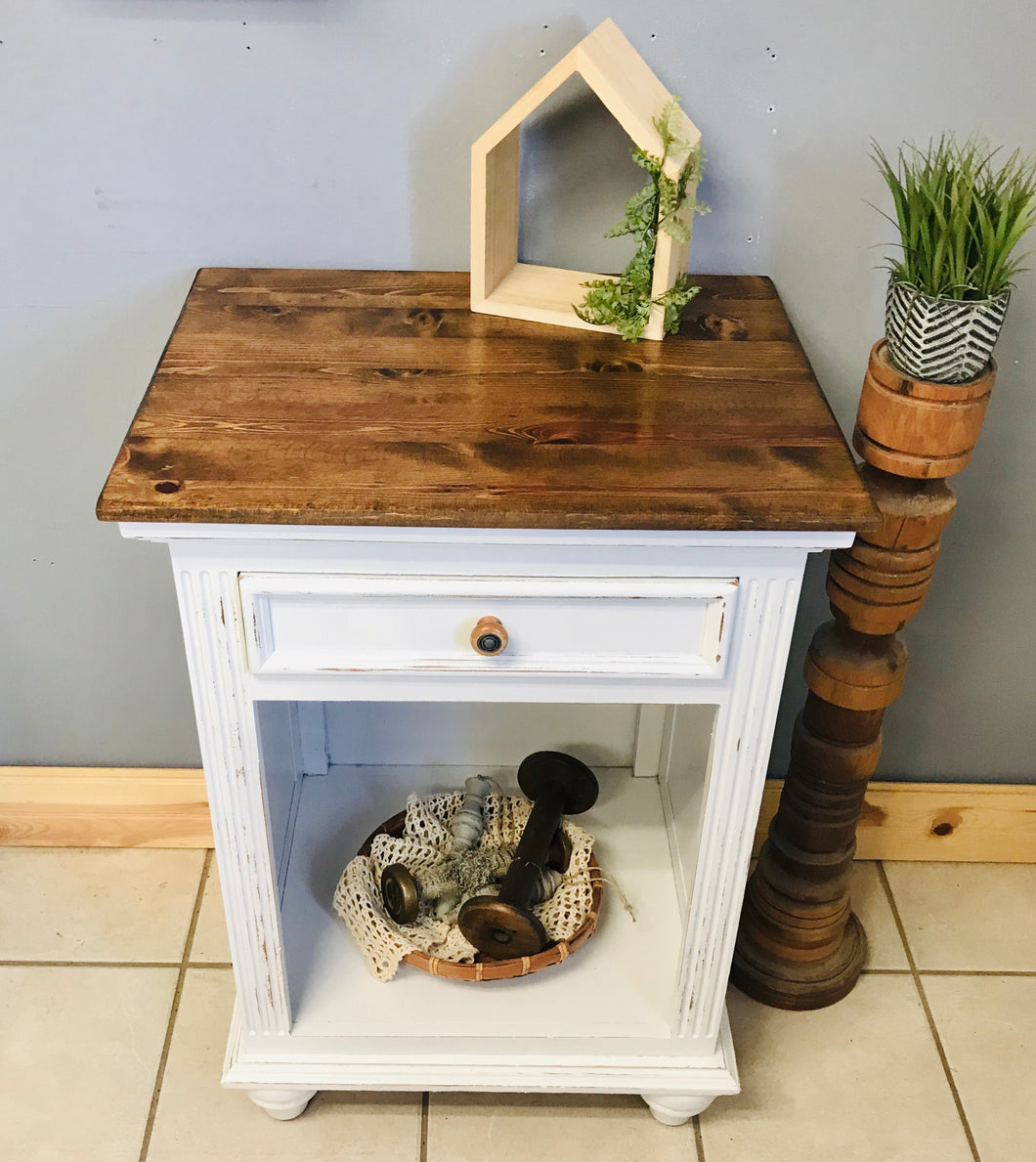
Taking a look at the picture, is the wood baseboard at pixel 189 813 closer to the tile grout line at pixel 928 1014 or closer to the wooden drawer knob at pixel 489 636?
the tile grout line at pixel 928 1014

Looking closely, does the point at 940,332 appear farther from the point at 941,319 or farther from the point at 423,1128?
the point at 423,1128

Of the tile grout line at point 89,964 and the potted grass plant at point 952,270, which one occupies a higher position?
the potted grass plant at point 952,270

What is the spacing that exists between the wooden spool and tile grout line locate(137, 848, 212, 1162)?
44.7 inches

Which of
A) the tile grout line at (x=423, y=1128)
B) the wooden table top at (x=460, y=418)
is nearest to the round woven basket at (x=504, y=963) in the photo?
the tile grout line at (x=423, y=1128)

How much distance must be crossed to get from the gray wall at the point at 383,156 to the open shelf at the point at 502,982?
514mm

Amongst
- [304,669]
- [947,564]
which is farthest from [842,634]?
[304,669]

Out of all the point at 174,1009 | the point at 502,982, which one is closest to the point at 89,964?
the point at 174,1009

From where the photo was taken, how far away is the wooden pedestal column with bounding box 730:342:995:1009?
46.6 inches

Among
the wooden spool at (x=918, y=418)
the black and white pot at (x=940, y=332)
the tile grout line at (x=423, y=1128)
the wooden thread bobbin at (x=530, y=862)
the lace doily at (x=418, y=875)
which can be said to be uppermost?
the black and white pot at (x=940, y=332)

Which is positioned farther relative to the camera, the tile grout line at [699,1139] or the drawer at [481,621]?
the tile grout line at [699,1139]

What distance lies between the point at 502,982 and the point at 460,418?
0.74 m

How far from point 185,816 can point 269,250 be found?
→ 0.87 meters

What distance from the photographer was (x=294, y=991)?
1.46 metres

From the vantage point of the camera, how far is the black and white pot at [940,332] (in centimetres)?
111
